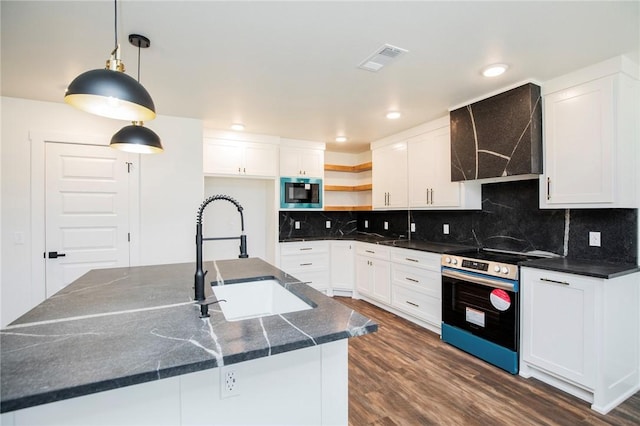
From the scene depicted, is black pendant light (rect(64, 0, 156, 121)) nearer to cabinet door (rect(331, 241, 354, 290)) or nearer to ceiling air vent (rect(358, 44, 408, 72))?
ceiling air vent (rect(358, 44, 408, 72))

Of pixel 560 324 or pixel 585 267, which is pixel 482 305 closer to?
pixel 560 324

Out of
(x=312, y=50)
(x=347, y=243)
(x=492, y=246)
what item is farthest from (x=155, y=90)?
(x=492, y=246)

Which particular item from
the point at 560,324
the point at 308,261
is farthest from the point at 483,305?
the point at 308,261

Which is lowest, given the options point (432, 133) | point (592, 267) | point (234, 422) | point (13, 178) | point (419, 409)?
point (419, 409)

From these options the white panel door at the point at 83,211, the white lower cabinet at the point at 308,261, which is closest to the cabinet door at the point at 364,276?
the white lower cabinet at the point at 308,261

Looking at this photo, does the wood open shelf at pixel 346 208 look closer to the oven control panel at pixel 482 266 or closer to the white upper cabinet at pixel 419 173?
the white upper cabinet at pixel 419 173

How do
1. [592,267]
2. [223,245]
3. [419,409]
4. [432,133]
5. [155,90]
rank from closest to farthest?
[419,409]
[592,267]
[155,90]
[432,133]
[223,245]

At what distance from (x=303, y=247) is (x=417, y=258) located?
5.62ft

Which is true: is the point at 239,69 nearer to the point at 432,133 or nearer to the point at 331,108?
the point at 331,108

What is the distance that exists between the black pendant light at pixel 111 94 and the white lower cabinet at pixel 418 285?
2.85 m

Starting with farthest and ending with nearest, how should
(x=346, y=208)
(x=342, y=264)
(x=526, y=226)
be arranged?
(x=346, y=208) → (x=342, y=264) → (x=526, y=226)

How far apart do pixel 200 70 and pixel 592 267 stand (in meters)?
3.25

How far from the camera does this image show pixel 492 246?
3250 millimetres

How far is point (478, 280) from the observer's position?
2.63 meters
